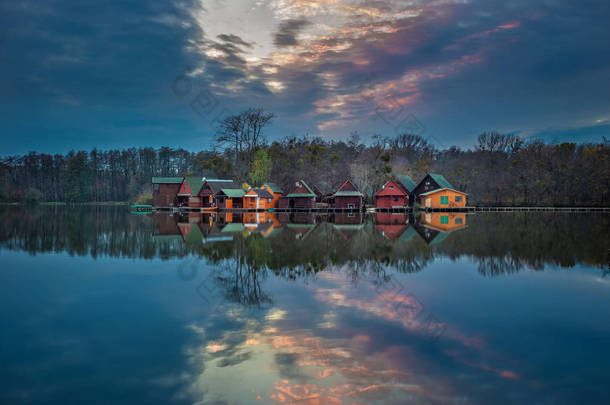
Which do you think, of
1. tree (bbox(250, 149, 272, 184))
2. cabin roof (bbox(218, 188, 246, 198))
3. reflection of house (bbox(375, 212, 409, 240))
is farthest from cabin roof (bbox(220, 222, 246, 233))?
tree (bbox(250, 149, 272, 184))

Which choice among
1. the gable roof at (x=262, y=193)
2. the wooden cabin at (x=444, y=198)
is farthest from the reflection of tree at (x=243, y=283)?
the wooden cabin at (x=444, y=198)

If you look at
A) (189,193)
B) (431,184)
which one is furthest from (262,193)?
(431,184)

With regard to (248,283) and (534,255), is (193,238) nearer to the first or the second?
(248,283)

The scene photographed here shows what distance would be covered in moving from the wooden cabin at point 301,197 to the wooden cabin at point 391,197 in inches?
441

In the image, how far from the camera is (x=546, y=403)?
179 inches

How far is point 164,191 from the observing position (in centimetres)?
6538

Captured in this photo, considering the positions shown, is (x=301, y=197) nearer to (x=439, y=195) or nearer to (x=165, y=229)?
(x=439, y=195)

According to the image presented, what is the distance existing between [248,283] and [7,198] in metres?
108

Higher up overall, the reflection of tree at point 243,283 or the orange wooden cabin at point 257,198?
→ the orange wooden cabin at point 257,198

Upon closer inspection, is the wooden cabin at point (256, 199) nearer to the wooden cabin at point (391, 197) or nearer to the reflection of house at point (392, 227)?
the wooden cabin at point (391, 197)

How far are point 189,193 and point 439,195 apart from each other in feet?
136

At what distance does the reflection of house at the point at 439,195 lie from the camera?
59750 mm

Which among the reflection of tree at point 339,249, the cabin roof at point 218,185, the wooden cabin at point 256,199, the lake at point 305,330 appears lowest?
the lake at point 305,330

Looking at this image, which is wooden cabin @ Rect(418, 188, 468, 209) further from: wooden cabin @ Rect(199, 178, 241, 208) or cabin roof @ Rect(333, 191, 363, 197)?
wooden cabin @ Rect(199, 178, 241, 208)
